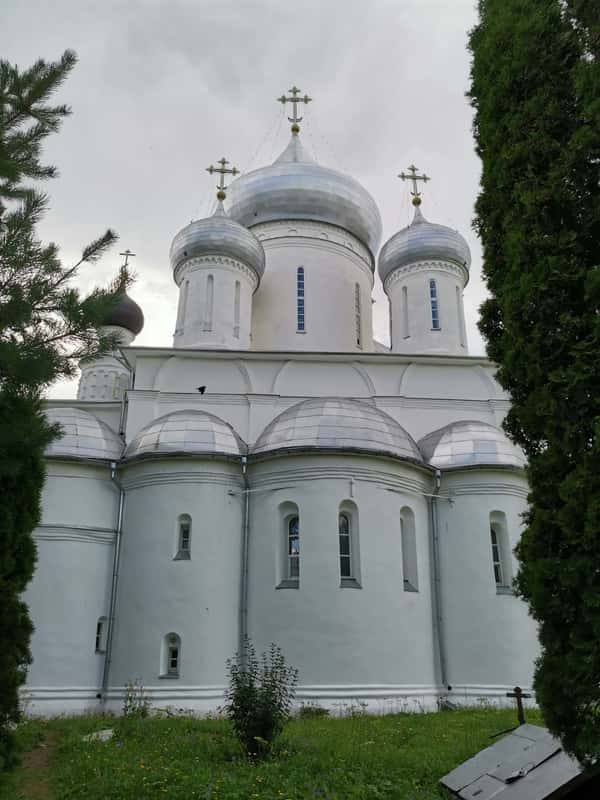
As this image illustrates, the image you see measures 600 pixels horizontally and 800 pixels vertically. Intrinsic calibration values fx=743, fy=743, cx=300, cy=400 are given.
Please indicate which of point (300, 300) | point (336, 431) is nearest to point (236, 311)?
point (300, 300)

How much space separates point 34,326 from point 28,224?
2.48 feet

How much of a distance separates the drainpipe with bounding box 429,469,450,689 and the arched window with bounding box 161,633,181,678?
412 cm

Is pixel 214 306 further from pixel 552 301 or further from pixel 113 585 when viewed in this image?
pixel 552 301

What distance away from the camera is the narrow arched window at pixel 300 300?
58.3ft

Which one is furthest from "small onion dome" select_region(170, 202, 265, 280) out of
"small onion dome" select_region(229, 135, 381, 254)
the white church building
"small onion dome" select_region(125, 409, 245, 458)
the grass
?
the grass

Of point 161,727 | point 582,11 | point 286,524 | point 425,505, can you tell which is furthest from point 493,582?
point 582,11

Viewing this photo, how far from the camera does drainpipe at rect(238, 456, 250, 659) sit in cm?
1150

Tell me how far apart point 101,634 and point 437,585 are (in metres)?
5.50

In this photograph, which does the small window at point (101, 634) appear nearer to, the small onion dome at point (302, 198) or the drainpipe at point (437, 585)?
the drainpipe at point (437, 585)

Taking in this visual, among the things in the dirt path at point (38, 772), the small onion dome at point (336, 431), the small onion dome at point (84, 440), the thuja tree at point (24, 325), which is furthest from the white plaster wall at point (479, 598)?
the thuja tree at point (24, 325)

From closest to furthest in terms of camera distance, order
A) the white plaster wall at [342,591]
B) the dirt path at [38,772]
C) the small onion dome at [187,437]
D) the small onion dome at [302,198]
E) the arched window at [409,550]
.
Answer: the dirt path at [38,772] → the white plaster wall at [342,591] → the arched window at [409,550] → the small onion dome at [187,437] → the small onion dome at [302,198]

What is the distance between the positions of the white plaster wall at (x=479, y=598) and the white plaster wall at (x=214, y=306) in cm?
607

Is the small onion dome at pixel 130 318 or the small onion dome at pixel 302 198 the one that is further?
the small onion dome at pixel 130 318

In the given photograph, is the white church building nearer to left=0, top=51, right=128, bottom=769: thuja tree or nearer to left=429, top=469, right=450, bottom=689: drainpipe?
left=429, top=469, right=450, bottom=689: drainpipe
